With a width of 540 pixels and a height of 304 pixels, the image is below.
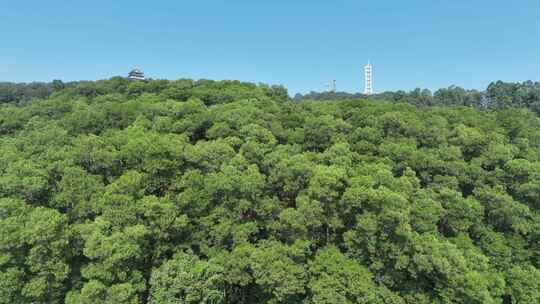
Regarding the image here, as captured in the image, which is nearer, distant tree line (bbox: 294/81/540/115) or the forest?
the forest

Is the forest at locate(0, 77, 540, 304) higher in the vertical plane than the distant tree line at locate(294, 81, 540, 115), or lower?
lower

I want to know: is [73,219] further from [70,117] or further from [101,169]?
[70,117]

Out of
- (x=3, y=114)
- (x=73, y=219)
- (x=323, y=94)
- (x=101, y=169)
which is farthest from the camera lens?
(x=323, y=94)

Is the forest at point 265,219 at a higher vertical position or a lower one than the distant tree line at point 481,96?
lower

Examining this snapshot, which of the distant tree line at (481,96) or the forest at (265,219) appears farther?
the distant tree line at (481,96)

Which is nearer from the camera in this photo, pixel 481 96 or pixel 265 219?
pixel 265 219

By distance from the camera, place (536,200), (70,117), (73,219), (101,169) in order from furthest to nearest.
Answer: (70,117), (536,200), (101,169), (73,219)

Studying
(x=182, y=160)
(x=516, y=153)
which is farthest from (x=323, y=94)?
(x=182, y=160)

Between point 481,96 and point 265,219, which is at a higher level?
point 481,96
